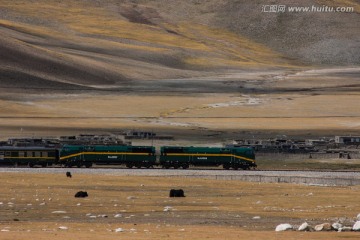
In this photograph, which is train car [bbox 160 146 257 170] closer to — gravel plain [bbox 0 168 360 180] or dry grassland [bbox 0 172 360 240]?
gravel plain [bbox 0 168 360 180]

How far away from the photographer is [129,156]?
381 feet

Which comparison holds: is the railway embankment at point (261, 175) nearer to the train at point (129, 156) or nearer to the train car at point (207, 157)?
the train at point (129, 156)

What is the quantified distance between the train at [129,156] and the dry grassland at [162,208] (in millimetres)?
23945

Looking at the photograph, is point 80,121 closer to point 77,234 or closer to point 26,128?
point 26,128

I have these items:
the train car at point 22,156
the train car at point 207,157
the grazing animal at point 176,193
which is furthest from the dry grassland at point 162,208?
the train car at point 207,157

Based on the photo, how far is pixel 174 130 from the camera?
6467 inches

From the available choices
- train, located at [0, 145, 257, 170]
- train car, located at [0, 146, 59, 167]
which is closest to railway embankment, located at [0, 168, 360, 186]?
train car, located at [0, 146, 59, 167]

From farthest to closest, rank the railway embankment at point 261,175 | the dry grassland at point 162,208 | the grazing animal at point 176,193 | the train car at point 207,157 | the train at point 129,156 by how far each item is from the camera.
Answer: the train at point 129,156, the train car at point 207,157, the railway embankment at point 261,175, the grazing animal at point 176,193, the dry grassland at point 162,208

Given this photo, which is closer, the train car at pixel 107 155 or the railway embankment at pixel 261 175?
the railway embankment at pixel 261 175

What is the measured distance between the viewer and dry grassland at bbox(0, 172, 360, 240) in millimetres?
43875

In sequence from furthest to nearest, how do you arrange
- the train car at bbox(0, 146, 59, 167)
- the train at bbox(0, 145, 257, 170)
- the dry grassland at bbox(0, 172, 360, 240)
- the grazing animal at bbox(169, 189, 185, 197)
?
the train car at bbox(0, 146, 59, 167) < the train at bbox(0, 145, 257, 170) < the grazing animal at bbox(169, 189, 185, 197) < the dry grassland at bbox(0, 172, 360, 240)

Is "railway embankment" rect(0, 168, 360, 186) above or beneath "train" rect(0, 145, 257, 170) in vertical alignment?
beneath

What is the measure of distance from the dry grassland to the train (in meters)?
23.9

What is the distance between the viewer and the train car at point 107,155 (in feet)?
378
